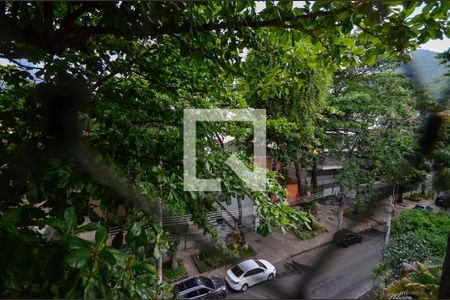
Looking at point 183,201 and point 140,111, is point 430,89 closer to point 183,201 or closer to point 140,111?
point 183,201

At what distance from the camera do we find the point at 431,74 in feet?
1.48

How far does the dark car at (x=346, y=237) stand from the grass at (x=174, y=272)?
101 centimetres

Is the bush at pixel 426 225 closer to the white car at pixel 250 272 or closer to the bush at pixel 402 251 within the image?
the bush at pixel 402 251

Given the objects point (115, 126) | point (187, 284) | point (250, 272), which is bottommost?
point (187, 284)

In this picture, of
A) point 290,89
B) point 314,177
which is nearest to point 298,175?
point 314,177

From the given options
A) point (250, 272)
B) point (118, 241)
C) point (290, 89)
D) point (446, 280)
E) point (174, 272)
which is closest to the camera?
point (446, 280)

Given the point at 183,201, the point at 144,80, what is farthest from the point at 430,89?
the point at 144,80

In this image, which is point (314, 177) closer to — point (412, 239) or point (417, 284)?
point (412, 239)

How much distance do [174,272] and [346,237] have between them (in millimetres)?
1188

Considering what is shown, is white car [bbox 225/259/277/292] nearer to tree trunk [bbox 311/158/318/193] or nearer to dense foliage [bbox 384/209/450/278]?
dense foliage [bbox 384/209/450/278]

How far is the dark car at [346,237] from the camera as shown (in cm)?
38

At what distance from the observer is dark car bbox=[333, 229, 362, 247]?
383mm

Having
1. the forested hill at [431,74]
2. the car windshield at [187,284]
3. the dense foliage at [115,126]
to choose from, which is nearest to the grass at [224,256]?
the dense foliage at [115,126]

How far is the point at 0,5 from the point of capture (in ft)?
3.71
